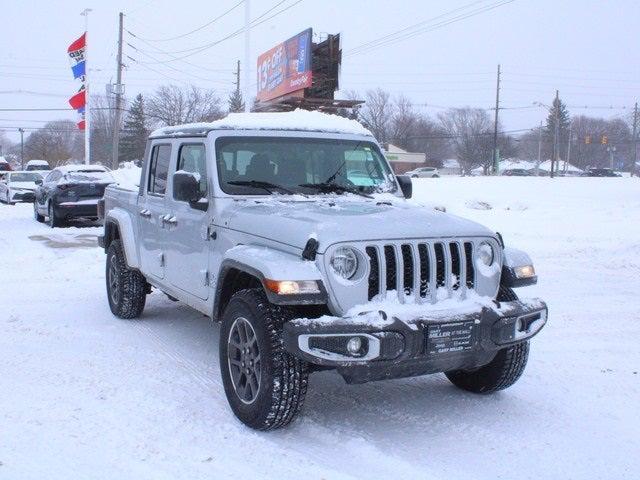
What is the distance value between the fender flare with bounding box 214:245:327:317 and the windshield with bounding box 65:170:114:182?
519 inches

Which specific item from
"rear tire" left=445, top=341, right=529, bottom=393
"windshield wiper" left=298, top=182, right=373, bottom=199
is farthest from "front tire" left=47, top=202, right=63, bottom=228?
"rear tire" left=445, top=341, right=529, bottom=393

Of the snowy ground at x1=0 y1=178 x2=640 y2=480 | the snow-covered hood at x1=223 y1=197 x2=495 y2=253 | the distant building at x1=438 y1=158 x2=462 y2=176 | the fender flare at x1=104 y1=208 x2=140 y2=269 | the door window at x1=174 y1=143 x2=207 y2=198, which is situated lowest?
the snowy ground at x1=0 y1=178 x2=640 y2=480

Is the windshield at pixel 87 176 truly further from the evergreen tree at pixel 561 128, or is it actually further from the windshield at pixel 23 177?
the evergreen tree at pixel 561 128

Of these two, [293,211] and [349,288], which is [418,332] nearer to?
[349,288]

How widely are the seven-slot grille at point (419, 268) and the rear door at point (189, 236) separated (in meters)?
1.58

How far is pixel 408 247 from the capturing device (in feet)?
13.5

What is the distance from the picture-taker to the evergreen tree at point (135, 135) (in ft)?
223

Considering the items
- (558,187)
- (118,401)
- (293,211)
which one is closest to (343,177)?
(293,211)

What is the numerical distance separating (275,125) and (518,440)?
9.92ft

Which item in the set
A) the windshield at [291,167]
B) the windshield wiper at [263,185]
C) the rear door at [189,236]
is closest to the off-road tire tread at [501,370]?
the windshield at [291,167]

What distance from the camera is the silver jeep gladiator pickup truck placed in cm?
387

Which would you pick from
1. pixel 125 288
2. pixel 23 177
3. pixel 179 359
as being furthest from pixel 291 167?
pixel 23 177

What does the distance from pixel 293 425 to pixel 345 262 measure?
3.74 ft

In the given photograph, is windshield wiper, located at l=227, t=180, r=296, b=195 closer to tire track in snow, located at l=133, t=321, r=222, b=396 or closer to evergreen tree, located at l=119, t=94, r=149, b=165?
tire track in snow, located at l=133, t=321, r=222, b=396
